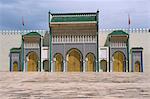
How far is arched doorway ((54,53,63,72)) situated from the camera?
33.9 m

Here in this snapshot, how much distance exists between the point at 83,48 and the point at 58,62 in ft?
10.1

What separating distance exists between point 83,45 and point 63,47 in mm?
2160

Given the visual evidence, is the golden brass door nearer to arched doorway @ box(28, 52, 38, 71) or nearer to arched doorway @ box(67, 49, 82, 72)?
arched doorway @ box(67, 49, 82, 72)

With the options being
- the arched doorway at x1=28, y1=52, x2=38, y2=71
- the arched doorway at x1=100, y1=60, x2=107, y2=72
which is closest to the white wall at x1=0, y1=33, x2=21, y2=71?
the arched doorway at x1=28, y1=52, x2=38, y2=71

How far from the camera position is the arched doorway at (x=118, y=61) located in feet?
110

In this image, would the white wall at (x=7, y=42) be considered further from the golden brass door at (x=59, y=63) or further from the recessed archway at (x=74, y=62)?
the recessed archway at (x=74, y=62)

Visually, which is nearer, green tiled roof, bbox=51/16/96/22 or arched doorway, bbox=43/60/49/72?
green tiled roof, bbox=51/16/96/22

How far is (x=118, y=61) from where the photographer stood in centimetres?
3375

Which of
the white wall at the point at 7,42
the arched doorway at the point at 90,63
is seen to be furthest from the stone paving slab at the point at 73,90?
the white wall at the point at 7,42

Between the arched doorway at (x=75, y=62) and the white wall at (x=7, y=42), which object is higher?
the white wall at (x=7, y=42)

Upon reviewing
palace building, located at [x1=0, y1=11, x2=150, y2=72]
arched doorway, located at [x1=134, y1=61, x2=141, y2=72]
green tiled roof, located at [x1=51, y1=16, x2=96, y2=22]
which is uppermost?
green tiled roof, located at [x1=51, y1=16, x2=96, y2=22]

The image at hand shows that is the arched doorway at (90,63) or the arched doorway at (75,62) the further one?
the arched doorway at (75,62)

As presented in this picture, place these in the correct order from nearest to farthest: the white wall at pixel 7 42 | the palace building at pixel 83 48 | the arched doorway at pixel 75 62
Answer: the palace building at pixel 83 48, the arched doorway at pixel 75 62, the white wall at pixel 7 42

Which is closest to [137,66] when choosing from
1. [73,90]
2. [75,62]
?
[75,62]
